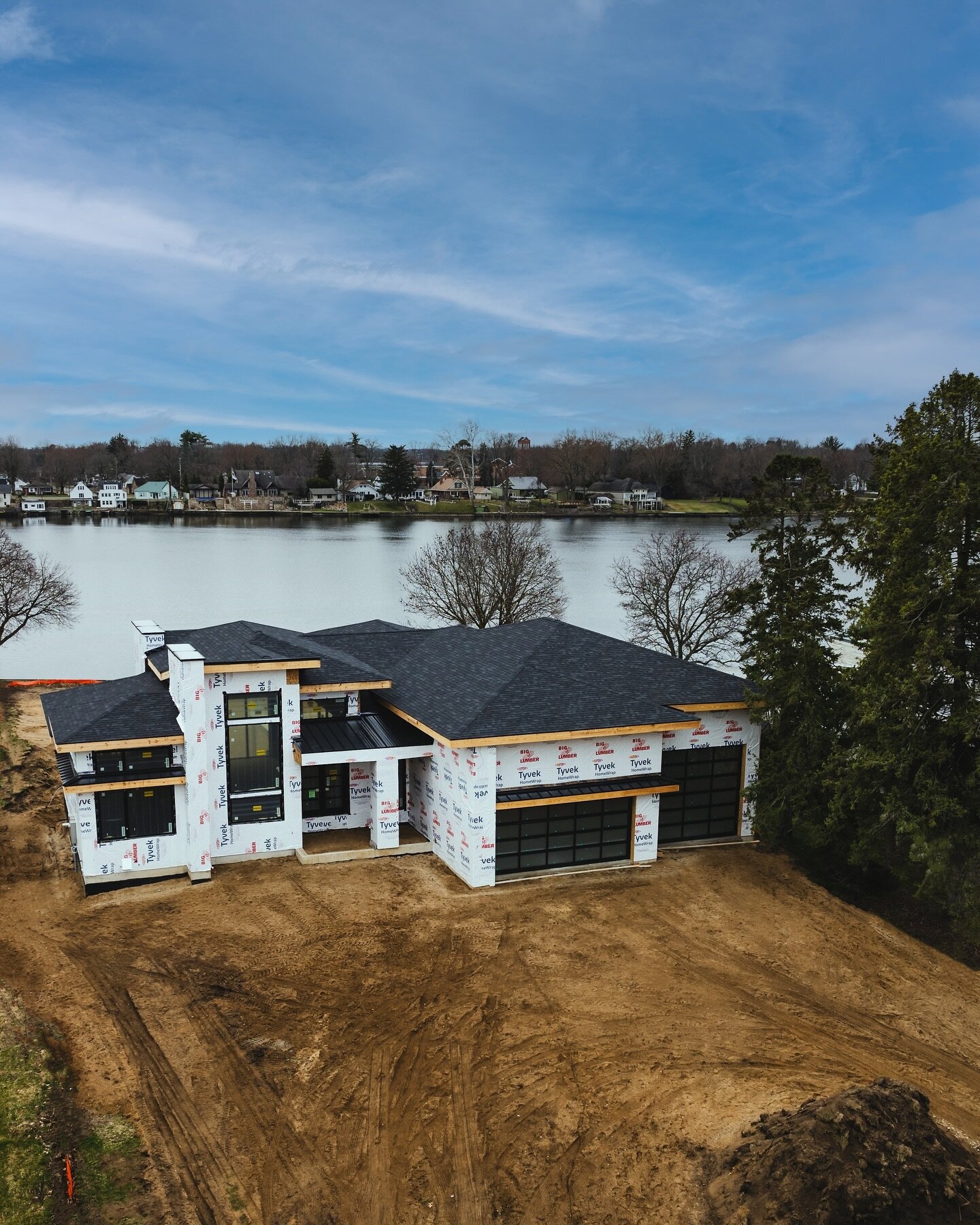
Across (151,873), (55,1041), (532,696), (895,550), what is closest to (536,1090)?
(55,1041)

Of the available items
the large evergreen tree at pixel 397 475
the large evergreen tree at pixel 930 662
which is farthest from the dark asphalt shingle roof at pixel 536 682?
the large evergreen tree at pixel 397 475

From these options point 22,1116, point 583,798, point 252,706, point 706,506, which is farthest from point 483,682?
point 706,506

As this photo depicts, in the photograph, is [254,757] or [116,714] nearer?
[116,714]

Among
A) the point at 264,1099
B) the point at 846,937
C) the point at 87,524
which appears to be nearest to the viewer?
the point at 264,1099

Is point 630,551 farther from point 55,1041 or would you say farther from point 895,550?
point 55,1041

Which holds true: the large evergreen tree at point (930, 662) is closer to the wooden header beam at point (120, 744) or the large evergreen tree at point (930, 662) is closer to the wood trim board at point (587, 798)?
the wood trim board at point (587, 798)

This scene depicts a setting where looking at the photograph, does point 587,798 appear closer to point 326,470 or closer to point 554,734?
point 554,734
